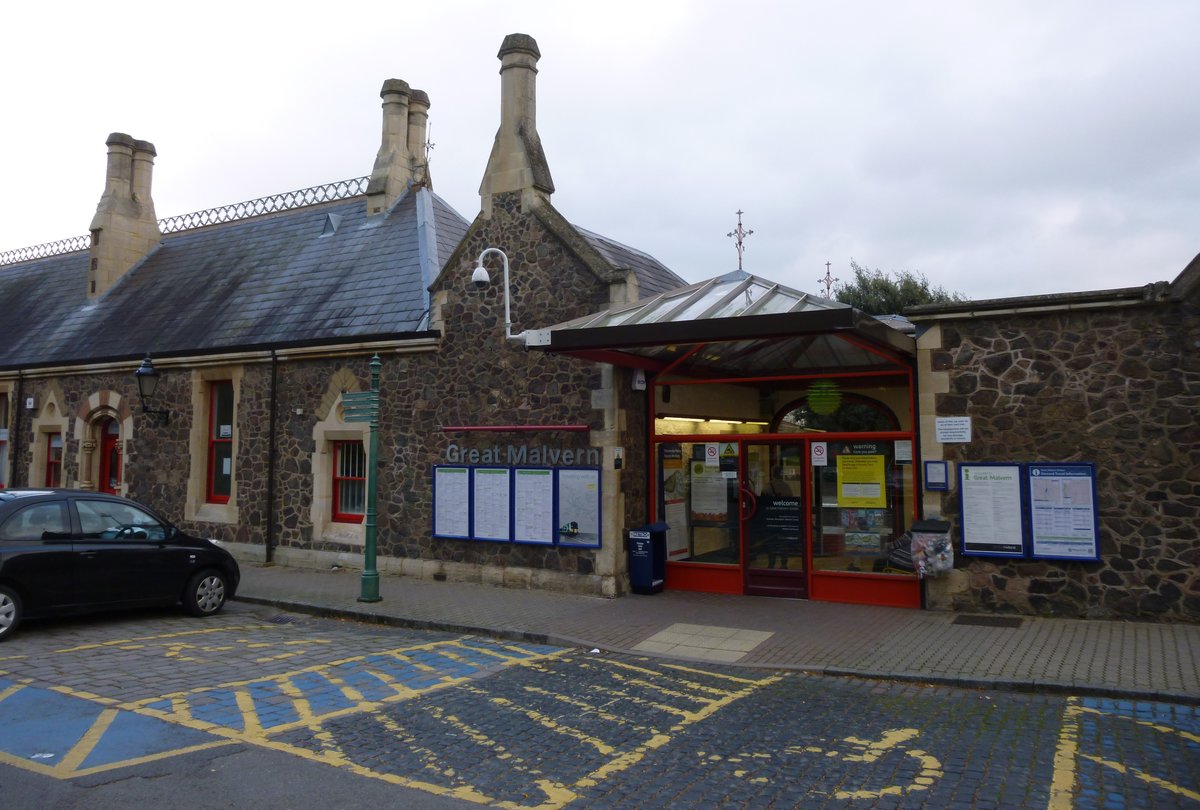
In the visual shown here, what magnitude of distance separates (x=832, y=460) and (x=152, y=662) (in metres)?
8.14

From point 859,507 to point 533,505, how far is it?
448 cm

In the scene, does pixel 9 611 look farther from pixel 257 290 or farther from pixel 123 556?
pixel 257 290

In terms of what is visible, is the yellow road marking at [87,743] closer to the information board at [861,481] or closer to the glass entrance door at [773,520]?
the glass entrance door at [773,520]

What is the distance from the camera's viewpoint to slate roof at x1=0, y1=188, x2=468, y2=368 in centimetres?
1532

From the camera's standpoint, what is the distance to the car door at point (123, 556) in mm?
9586

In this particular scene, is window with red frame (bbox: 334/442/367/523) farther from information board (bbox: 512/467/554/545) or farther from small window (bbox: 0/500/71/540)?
small window (bbox: 0/500/71/540)

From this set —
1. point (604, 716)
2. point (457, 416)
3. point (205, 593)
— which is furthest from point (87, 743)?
point (457, 416)

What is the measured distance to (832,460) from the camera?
37.4 ft

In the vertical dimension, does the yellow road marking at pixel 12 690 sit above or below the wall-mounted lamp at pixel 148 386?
below

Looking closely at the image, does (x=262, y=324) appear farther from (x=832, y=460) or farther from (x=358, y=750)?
(x=358, y=750)

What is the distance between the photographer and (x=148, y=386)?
1598cm

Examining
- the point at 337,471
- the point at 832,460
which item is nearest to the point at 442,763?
the point at 832,460

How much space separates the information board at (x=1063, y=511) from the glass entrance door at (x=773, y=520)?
280cm

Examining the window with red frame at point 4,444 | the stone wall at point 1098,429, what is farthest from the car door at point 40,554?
the window with red frame at point 4,444
